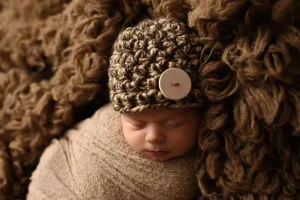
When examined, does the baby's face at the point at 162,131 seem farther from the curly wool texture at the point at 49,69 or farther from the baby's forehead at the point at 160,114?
the curly wool texture at the point at 49,69

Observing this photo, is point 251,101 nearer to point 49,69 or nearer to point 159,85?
point 159,85

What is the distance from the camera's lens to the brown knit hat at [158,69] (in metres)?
0.67

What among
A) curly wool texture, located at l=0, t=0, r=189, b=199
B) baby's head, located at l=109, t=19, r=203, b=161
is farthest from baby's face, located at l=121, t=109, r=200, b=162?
curly wool texture, located at l=0, t=0, r=189, b=199

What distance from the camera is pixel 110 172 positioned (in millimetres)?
760

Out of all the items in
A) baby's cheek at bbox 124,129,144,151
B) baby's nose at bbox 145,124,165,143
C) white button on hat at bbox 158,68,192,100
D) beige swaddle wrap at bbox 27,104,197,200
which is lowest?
beige swaddle wrap at bbox 27,104,197,200

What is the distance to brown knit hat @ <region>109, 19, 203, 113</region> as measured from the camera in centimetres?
67

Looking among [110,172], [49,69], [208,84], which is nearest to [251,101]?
[208,84]

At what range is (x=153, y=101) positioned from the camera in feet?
2.21

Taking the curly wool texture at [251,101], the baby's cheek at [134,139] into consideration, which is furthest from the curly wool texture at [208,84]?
the baby's cheek at [134,139]

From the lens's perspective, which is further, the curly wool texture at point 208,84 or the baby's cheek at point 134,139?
the baby's cheek at point 134,139

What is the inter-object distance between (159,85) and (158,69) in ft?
0.09

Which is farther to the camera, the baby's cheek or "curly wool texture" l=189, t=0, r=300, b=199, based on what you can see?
the baby's cheek

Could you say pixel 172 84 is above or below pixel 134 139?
above

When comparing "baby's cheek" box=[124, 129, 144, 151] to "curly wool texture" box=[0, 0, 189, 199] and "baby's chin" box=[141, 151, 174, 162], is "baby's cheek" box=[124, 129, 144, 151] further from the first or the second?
"curly wool texture" box=[0, 0, 189, 199]
